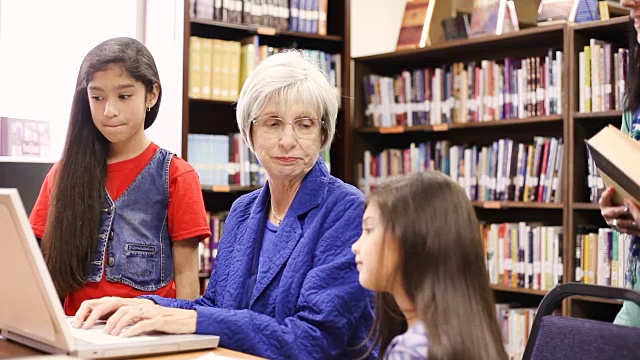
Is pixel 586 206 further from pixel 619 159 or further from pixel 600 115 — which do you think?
pixel 619 159

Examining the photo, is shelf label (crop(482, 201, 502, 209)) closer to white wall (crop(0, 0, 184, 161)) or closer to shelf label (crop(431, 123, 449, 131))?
shelf label (crop(431, 123, 449, 131))

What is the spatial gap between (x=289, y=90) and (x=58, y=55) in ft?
8.77

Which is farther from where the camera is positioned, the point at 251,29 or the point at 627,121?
the point at 251,29

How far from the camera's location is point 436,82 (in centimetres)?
458

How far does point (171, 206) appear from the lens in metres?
2.14

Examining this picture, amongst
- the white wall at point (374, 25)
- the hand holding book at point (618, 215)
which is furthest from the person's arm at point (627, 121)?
the white wall at point (374, 25)

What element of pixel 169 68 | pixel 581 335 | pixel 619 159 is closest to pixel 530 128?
pixel 169 68

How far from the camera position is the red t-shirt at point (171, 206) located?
6.82 feet

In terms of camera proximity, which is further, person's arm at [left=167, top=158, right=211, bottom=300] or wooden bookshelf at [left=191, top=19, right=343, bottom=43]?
wooden bookshelf at [left=191, top=19, right=343, bottom=43]

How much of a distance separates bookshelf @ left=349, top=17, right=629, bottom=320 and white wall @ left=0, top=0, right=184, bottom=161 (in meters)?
1.21

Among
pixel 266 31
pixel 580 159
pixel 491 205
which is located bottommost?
pixel 491 205

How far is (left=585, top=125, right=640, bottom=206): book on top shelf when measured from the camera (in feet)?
5.01

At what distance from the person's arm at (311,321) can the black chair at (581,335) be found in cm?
37

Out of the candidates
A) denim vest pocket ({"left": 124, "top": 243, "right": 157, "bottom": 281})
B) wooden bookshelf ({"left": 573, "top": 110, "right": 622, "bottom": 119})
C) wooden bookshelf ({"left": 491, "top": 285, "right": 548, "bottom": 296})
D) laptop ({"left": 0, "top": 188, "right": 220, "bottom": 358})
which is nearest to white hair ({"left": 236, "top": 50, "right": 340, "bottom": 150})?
denim vest pocket ({"left": 124, "top": 243, "right": 157, "bottom": 281})
